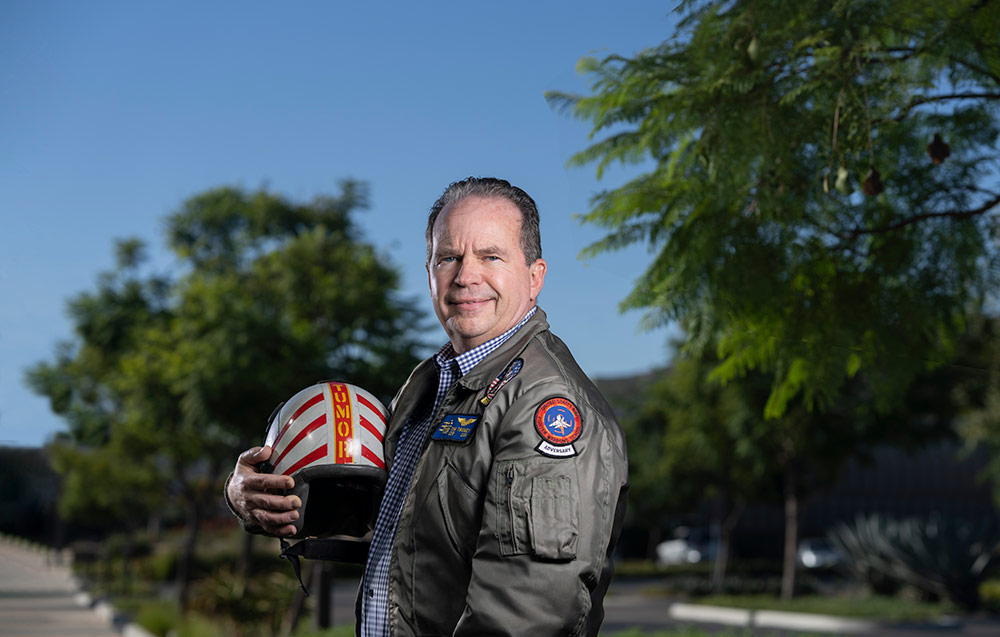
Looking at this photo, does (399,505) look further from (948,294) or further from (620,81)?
(948,294)

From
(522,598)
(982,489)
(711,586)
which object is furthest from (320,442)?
(982,489)

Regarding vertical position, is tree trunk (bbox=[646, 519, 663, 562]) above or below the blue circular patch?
below

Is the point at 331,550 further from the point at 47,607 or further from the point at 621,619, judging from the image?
the point at 47,607

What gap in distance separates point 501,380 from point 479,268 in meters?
0.29

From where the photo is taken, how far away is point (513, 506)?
1.93 meters

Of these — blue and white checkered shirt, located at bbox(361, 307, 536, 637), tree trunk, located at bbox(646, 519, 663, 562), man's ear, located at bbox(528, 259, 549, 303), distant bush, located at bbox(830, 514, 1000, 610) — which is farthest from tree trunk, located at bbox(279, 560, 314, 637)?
tree trunk, located at bbox(646, 519, 663, 562)

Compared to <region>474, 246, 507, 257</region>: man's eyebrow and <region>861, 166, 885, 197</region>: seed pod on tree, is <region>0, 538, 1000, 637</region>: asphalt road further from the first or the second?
<region>474, 246, 507, 257</region>: man's eyebrow

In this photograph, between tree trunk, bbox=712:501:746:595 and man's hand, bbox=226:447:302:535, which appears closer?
man's hand, bbox=226:447:302:535

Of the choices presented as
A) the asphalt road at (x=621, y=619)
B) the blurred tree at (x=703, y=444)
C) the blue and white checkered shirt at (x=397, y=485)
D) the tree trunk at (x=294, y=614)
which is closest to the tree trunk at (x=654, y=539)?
the blurred tree at (x=703, y=444)

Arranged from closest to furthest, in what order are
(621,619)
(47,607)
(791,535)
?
(621,619), (47,607), (791,535)

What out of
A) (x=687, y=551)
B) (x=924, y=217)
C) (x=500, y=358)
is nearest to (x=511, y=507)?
(x=500, y=358)

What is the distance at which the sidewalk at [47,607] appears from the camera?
16.2 m

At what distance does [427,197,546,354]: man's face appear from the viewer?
2.33m

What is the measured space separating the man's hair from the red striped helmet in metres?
0.48
